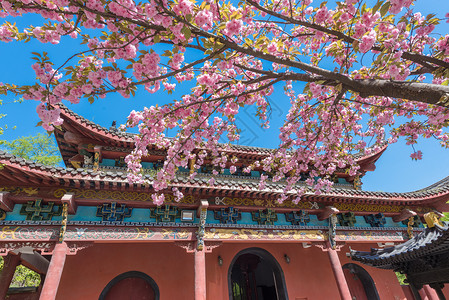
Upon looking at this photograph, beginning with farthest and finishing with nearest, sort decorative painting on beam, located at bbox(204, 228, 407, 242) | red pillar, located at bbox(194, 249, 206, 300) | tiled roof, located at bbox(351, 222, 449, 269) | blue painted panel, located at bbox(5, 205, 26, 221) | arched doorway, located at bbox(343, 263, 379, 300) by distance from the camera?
1. arched doorway, located at bbox(343, 263, 379, 300)
2. decorative painting on beam, located at bbox(204, 228, 407, 242)
3. red pillar, located at bbox(194, 249, 206, 300)
4. blue painted panel, located at bbox(5, 205, 26, 221)
5. tiled roof, located at bbox(351, 222, 449, 269)

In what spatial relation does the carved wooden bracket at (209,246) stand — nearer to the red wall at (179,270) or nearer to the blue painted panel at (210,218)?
the blue painted panel at (210,218)

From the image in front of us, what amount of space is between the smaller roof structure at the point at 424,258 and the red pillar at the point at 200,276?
4282 mm

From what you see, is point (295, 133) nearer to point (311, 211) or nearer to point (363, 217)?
point (311, 211)

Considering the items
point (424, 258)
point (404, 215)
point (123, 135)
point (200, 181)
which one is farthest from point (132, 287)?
point (404, 215)

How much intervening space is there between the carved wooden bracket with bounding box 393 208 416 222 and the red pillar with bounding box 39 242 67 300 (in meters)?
10.6

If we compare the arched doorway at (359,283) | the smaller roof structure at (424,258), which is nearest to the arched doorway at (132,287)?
the smaller roof structure at (424,258)

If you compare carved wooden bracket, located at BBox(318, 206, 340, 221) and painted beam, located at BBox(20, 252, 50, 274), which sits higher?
carved wooden bracket, located at BBox(318, 206, 340, 221)

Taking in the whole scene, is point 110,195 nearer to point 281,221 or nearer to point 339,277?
point 281,221

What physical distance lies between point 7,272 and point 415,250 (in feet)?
31.4

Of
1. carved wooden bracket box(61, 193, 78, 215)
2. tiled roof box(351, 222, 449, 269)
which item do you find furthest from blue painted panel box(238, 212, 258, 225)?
carved wooden bracket box(61, 193, 78, 215)

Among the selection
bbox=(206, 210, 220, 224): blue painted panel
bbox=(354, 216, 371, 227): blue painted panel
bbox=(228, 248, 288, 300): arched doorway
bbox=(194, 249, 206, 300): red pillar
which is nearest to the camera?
bbox=(194, 249, 206, 300): red pillar

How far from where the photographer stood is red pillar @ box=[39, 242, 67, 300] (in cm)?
488

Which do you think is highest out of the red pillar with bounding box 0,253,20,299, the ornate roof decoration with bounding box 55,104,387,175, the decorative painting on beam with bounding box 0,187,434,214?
the ornate roof decoration with bounding box 55,104,387,175

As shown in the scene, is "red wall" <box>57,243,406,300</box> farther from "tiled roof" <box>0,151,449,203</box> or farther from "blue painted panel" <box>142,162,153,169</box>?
"blue painted panel" <box>142,162,153,169</box>
